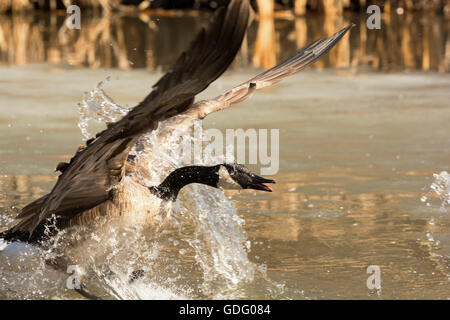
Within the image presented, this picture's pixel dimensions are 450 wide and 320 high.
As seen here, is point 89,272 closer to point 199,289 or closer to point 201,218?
point 199,289

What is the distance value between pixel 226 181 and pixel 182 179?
25 cm

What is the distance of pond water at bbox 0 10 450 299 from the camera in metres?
4.89

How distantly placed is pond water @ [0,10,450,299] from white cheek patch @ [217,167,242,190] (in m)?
0.53

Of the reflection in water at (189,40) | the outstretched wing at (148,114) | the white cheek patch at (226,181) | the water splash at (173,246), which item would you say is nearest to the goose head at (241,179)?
the white cheek patch at (226,181)

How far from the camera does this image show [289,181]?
6.87 metres

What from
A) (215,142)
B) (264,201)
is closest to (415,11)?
(215,142)

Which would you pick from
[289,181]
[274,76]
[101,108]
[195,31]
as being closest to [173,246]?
[101,108]

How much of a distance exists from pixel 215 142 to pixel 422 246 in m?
2.97

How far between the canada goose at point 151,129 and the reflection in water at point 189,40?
6838 millimetres

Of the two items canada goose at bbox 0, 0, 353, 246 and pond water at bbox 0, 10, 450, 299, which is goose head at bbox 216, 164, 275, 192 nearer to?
canada goose at bbox 0, 0, 353, 246

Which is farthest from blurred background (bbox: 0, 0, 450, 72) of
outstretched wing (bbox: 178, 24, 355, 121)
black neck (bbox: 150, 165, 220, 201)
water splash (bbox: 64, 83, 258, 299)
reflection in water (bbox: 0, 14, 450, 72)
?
black neck (bbox: 150, 165, 220, 201)

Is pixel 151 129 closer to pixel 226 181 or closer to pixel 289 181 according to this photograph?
pixel 226 181

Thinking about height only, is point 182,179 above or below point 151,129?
below

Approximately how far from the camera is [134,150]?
530cm
